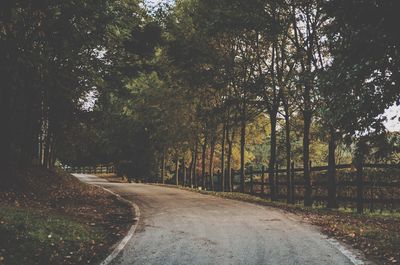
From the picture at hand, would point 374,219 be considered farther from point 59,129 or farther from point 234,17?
point 59,129

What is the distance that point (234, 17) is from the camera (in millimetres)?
18234

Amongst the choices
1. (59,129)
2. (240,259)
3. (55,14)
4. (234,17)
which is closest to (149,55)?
(59,129)

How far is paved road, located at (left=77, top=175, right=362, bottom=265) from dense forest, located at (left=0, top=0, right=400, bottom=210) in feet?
Answer: 10.6

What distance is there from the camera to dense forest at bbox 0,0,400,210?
34.1 ft

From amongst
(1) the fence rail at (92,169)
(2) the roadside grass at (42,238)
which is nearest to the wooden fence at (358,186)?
(2) the roadside grass at (42,238)

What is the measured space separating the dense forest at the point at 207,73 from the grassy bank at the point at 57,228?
10.6 ft

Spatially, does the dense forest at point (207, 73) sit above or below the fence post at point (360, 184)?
above

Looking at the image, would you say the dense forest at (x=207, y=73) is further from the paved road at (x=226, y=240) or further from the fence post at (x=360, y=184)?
the paved road at (x=226, y=240)

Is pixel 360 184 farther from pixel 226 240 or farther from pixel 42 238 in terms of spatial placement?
pixel 42 238

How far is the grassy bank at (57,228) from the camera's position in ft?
27.6

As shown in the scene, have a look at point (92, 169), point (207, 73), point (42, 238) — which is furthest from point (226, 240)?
point (92, 169)

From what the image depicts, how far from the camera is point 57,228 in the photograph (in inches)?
415

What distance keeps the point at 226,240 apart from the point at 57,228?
160 inches

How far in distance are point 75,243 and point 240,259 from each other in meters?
3.79
